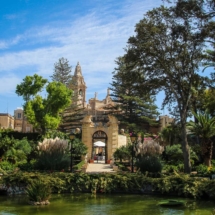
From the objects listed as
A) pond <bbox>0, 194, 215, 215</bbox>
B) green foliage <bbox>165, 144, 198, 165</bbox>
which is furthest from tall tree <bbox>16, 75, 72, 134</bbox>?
pond <bbox>0, 194, 215, 215</bbox>

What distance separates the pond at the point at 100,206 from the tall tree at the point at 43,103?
73.1 feet

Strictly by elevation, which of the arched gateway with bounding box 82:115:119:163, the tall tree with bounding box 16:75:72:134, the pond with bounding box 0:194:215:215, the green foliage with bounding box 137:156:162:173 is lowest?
the pond with bounding box 0:194:215:215

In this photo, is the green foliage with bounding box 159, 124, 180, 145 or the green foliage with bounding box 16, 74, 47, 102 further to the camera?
the green foliage with bounding box 16, 74, 47, 102

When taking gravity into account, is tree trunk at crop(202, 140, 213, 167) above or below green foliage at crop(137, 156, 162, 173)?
above

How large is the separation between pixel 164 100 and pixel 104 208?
44.0 feet

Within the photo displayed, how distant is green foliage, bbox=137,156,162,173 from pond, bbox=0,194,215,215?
3.17 meters

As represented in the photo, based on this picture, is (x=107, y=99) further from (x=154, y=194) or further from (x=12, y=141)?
(x=154, y=194)

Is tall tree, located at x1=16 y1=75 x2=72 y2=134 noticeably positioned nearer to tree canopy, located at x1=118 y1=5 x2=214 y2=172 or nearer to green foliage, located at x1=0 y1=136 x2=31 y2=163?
green foliage, located at x1=0 y1=136 x2=31 y2=163

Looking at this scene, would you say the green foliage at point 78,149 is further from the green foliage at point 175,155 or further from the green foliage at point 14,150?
the green foliage at point 175,155

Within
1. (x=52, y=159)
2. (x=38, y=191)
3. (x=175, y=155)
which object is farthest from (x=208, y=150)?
(x=38, y=191)

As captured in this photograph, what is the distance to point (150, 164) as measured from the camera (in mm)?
18172

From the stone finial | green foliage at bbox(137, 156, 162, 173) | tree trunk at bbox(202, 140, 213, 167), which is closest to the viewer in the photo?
green foliage at bbox(137, 156, 162, 173)

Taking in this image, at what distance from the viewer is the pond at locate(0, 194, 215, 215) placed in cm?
1120

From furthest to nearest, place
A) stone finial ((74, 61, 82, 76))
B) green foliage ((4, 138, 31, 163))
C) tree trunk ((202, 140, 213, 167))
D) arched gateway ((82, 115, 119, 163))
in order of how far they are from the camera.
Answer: stone finial ((74, 61, 82, 76)) < arched gateway ((82, 115, 119, 163)) < green foliage ((4, 138, 31, 163)) < tree trunk ((202, 140, 213, 167))
